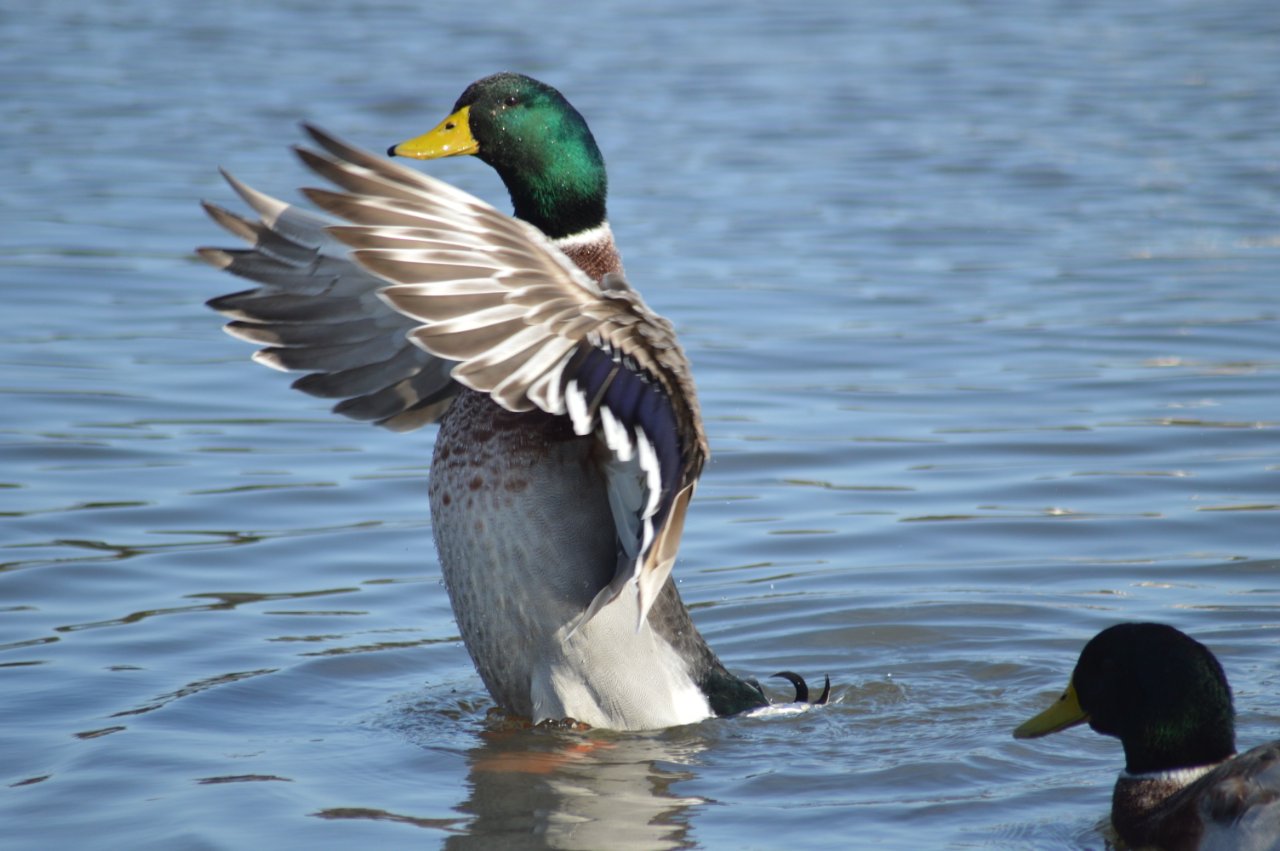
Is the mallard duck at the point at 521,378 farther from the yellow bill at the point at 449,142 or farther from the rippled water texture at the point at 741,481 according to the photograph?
the rippled water texture at the point at 741,481

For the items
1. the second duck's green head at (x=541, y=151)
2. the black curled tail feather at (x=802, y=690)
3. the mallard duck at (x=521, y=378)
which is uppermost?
the second duck's green head at (x=541, y=151)

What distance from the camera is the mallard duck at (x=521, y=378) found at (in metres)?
3.98

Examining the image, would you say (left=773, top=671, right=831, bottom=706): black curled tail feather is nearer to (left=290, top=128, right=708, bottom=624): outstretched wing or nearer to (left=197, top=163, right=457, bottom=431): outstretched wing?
(left=290, top=128, right=708, bottom=624): outstretched wing

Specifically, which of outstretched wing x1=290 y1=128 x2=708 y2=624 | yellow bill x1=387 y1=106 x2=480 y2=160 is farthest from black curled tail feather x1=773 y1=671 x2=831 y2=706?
yellow bill x1=387 y1=106 x2=480 y2=160

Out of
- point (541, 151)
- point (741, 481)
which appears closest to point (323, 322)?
point (541, 151)

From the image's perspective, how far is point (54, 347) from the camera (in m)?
8.50

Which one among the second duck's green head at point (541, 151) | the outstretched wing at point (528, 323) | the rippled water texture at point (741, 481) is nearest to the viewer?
the outstretched wing at point (528, 323)

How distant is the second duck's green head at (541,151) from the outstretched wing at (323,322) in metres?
0.37

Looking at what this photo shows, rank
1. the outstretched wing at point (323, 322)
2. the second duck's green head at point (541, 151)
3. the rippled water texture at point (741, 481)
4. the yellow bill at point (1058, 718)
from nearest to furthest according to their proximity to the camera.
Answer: the yellow bill at point (1058, 718) < the rippled water texture at point (741, 481) < the outstretched wing at point (323, 322) < the second duck's green head at point (541, 151)

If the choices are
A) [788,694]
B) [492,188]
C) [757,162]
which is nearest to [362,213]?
[788,694]

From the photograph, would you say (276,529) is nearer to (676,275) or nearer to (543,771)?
(543,771)

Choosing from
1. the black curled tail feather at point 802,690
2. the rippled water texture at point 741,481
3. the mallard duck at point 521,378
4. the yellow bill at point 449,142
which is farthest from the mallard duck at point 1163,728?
the yellow bill at point 449,142

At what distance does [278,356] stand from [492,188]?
681cm

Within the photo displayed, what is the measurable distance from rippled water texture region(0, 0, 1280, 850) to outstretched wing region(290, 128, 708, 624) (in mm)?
798
